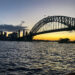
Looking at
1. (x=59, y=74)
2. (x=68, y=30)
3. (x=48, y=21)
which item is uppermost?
(x=48, y=21)

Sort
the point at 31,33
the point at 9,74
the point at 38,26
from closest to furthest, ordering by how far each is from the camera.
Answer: the point at 9,74, the point at 38,26, the point at 31,33

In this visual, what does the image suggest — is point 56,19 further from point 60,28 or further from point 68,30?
point 68,30

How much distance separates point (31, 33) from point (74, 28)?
209ft

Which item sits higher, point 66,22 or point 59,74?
point 66,22

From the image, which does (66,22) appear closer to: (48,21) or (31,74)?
(48,21)

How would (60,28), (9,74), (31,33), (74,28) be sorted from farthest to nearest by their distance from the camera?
(31,33) → (60,28) → (74,28) → (9,74)

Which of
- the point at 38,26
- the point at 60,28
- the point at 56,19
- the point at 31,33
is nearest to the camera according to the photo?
the point at 60,28

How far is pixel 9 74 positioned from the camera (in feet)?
65.4

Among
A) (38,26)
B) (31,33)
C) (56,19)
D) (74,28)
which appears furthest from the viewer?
(31,33)

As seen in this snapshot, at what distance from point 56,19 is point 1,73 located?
4350 inches

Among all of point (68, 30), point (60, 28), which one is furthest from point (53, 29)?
point (68, 30)

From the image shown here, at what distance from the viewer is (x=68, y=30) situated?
4055 inches

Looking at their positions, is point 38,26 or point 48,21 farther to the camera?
point 38,26

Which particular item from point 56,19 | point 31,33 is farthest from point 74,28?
point 31,33
